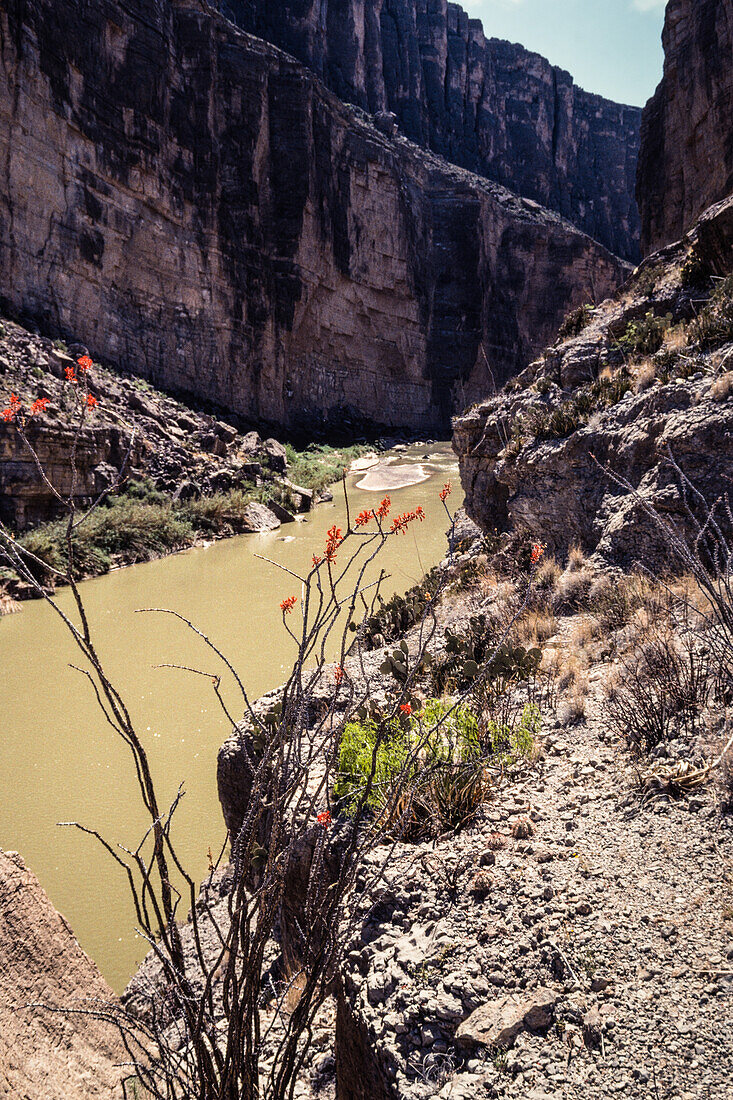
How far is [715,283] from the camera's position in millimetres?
7527

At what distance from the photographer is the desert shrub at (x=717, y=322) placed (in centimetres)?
600

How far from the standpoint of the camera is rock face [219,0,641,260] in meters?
43.2

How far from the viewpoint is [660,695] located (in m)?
3.16

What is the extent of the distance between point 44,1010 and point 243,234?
3010 centimetres

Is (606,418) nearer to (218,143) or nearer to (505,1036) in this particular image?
(505,1036)

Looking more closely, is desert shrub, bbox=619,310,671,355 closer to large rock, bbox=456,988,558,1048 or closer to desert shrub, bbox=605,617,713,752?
desert shrub, bbox=605,617,713,752

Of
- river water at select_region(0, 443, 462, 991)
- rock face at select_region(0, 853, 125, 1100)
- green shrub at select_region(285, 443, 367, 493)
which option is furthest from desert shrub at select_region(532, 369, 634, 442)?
green shrub at select_region(285, 443, 367, 493)

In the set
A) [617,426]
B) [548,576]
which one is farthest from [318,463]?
[548,576]

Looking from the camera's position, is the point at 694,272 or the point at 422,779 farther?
the point at 694,272

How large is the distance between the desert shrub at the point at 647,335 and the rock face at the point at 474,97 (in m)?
44.1

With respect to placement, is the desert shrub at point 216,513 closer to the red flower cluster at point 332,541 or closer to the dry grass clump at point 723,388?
the dry grass clump at point 723,388

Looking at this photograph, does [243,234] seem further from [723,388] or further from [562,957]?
[562,957]

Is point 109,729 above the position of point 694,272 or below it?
below

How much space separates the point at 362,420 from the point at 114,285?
18331mm
